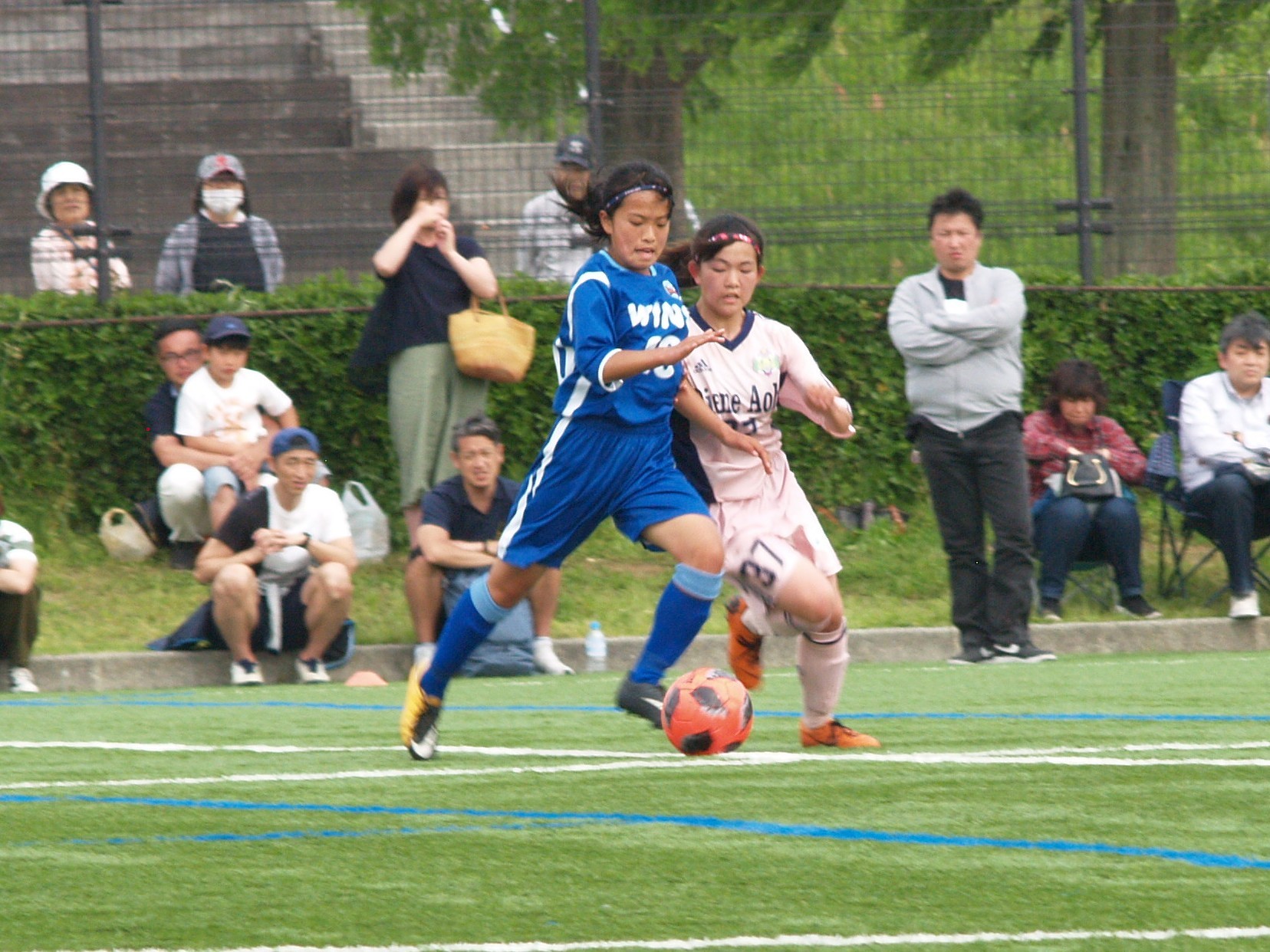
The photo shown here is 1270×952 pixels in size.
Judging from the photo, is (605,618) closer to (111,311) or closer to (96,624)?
(96,624)

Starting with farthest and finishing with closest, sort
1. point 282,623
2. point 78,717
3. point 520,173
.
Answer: point 520,173 < point 282,623 < point 78,717

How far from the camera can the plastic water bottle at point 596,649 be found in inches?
447

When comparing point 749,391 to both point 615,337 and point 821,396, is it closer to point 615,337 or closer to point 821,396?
point 821,396

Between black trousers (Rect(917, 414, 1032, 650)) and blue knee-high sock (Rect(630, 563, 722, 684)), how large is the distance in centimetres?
450

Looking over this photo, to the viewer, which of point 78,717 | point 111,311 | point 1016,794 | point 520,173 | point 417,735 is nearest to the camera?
point 1016,794

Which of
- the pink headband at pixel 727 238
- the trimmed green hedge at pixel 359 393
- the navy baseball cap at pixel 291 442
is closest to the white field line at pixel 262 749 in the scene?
the pink headband at pixel 727 238

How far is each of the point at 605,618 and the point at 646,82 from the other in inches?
159

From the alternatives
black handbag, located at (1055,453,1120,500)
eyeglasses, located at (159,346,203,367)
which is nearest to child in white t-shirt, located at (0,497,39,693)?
eyeglasses, located at (159,346,203,367)

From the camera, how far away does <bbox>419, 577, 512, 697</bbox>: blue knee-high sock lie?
247 inches

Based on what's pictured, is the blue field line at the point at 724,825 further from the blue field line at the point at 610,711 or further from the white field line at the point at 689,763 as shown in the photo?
the blue field line at the point at 610,711

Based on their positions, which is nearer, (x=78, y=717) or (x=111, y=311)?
(x=78, y=717)

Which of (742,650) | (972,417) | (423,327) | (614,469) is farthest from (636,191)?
(423,327)

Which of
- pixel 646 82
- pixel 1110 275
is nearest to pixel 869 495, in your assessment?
pixel 1110 275

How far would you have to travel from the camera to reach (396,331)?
1168 cm
